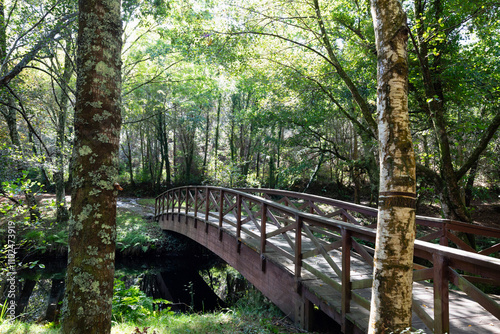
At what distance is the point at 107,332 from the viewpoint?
2.03 metres

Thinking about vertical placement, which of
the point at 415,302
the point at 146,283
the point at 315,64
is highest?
the point at 315,64

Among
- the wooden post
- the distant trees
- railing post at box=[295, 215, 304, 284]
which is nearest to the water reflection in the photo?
the distant trees

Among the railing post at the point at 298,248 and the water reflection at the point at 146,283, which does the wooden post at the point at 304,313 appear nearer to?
the railing post at the point at 298,248

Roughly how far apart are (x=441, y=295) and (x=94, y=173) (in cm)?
285

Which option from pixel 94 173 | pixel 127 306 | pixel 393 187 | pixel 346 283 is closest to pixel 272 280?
pixel 346 283

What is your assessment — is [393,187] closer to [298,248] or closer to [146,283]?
[298,248]

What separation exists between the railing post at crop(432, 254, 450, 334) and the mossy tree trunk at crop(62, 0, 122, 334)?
101 inches

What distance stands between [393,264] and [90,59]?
2574 millimetres

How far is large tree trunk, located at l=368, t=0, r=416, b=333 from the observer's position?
1897 mm

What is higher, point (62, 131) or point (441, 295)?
point (62, 131)

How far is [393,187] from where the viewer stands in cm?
195

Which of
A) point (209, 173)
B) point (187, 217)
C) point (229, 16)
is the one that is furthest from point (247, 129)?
point (229, 16)

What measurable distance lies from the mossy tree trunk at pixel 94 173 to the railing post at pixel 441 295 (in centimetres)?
255

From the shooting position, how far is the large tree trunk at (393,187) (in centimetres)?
190
